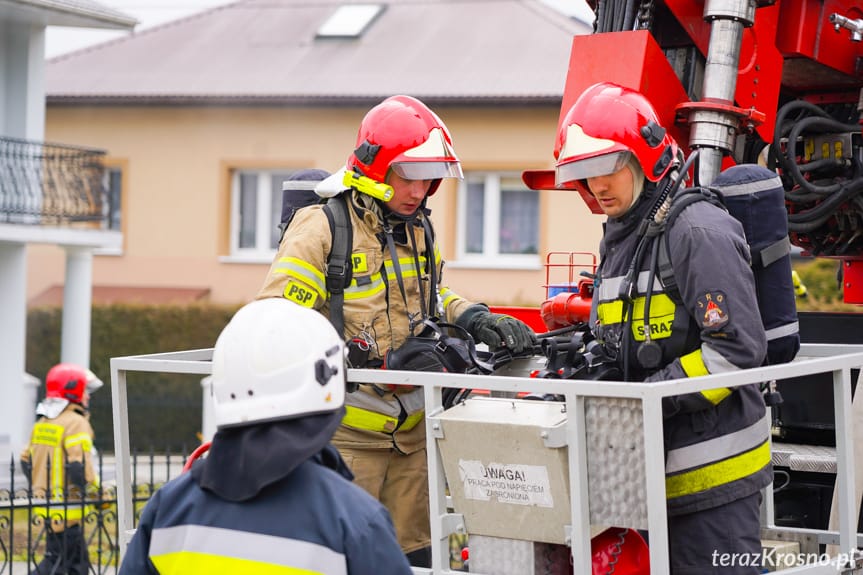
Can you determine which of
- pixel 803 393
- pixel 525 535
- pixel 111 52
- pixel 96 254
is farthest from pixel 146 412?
pixel 525 535

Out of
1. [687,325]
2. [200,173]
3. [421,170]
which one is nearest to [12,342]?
[200,173]

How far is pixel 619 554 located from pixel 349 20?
24260 millimetres

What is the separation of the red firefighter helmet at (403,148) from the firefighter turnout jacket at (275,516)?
2.01 m

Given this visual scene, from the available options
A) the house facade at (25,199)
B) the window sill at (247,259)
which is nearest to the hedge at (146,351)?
the house facade at (25,199)

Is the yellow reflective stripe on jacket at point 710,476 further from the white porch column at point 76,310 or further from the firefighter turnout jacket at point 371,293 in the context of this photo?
the white porch column at point 76,310

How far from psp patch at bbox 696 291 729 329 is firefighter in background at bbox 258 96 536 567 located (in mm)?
1014

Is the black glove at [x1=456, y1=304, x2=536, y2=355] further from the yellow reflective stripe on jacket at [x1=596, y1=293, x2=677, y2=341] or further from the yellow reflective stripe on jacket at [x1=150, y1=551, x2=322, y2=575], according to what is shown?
the yellow reflective stripe on jacket at [x1=150, y1=551, x2=322, y2=575]

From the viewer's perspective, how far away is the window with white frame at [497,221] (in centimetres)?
2323

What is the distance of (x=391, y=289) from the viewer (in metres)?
4.46

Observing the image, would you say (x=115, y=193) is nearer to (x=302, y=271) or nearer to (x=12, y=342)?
(x=12, y=342)

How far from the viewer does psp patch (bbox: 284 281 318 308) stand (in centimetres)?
419

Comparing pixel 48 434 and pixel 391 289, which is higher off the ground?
pixel 391 289

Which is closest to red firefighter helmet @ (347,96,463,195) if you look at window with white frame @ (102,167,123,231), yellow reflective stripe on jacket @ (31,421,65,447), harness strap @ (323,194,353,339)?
harness strap @ (323,194,353,339)

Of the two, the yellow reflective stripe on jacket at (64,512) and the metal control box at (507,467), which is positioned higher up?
the metal control box at (507,467)
